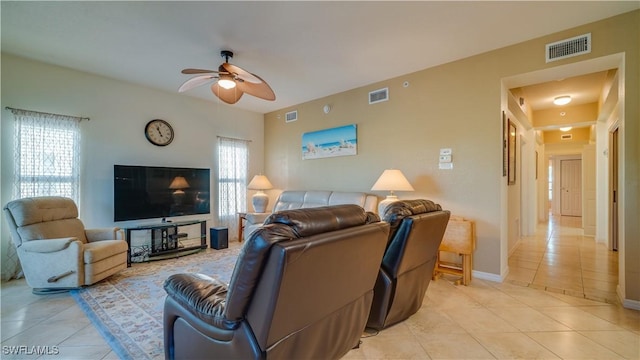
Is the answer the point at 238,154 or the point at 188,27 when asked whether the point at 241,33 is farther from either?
the point at 238,154

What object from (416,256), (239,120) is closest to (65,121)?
(239,120)

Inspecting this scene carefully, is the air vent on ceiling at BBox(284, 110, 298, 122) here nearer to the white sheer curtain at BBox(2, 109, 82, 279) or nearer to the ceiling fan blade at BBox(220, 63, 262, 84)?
the ceiling fan blade at BBox(220, 63, 262, 84)

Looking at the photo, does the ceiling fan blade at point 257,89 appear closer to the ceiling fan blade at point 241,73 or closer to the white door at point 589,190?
the ceiling fan blade at point 241,73

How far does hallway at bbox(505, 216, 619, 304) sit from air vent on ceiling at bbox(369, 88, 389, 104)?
2.93 metres

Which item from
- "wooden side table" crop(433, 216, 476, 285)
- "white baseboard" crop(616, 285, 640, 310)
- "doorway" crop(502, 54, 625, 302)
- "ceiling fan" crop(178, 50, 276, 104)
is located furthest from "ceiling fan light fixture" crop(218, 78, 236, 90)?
"white baseboard" crop(616, 285, 640, 310)

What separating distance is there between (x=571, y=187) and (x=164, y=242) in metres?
11.5

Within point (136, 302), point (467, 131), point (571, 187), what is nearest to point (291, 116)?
point (467, 131)

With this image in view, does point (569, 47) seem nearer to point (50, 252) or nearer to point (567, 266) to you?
point (567, 266)

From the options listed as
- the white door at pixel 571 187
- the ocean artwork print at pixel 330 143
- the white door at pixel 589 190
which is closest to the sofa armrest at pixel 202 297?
the ocean artwork print at pixel 330 143

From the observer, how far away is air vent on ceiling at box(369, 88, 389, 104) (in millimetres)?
4264

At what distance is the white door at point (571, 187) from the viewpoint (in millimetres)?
8797

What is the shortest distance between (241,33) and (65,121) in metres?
2.83

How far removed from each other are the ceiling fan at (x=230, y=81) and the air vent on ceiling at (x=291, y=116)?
2188mm

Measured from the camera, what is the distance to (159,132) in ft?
15.3
